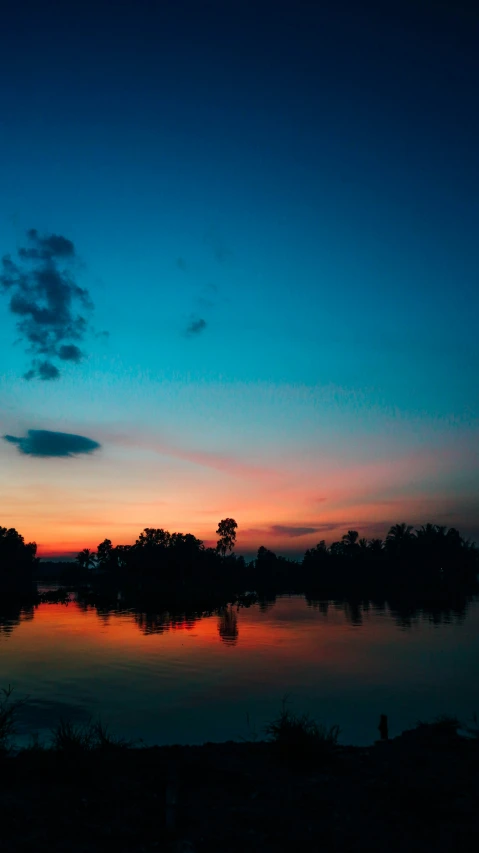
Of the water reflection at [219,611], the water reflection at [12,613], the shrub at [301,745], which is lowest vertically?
the water reflection at [219,611]

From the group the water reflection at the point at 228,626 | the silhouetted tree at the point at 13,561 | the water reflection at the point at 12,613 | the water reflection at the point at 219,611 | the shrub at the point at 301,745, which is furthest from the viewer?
the silhouetted tree at the point at 13,561

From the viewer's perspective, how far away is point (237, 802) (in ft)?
39.8

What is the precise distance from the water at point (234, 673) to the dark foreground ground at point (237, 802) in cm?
767

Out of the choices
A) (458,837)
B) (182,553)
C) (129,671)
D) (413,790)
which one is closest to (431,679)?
(129,671)

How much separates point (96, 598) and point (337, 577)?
72.9 meters

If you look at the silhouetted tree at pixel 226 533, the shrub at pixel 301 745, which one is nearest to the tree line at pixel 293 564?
the silhouetted tree at pixel 226 533

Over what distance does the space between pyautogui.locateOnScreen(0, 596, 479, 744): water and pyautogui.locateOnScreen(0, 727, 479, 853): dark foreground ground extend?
7.67 meters

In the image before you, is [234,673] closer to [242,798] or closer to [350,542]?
[242,798]

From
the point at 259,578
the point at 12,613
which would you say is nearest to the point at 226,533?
the point at 259,578

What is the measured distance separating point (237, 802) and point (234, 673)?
26161 millimetres

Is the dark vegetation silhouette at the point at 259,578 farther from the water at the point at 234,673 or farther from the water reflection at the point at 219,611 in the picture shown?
the water at the point at 234,673

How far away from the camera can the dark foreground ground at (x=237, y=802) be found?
10.1m

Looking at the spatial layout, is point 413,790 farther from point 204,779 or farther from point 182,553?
point 182,553

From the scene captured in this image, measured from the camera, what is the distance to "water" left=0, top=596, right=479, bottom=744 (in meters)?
25.5
